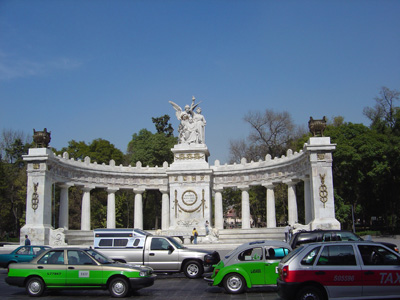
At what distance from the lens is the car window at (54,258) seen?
53.2 feet

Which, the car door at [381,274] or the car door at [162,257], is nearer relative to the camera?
the car door at [381,274]

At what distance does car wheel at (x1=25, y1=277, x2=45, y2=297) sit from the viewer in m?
15.9

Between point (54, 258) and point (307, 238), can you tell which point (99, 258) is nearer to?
point (54, 258)

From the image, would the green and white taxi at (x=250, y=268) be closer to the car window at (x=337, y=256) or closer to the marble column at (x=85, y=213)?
the car window at (x=337, y=256)

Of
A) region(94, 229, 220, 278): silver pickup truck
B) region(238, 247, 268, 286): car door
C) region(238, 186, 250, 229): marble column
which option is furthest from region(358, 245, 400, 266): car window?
region(238, 186, 250, 229): marble column

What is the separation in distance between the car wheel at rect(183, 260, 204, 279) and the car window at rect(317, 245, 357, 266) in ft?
29.1

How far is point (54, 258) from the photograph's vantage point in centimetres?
1631

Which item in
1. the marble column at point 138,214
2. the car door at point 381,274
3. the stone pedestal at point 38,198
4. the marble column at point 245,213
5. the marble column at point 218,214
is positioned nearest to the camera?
the car door at point 381,274

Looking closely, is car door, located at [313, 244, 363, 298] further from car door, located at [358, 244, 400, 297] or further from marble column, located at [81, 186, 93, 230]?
marble column, located at [81, 186, 93, 230]

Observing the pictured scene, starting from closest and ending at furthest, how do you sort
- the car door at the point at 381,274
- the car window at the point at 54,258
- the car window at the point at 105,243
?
the car door at the point at 381,274, the car window at the point at 54,258, the car window at the point at 105,243

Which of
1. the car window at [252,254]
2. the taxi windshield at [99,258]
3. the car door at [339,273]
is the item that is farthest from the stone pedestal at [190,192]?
the car door at [339,273]

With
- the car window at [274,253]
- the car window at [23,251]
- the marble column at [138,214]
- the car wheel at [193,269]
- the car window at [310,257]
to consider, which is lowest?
the car wheel at [193,269]

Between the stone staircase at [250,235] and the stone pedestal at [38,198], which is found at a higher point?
the stone pedestal at [38,198]

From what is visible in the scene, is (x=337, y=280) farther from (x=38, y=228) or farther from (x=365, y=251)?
(x=38, y=228)
